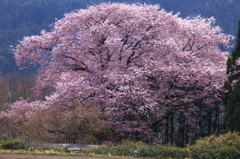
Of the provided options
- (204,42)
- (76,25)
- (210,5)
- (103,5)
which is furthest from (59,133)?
(210,5)

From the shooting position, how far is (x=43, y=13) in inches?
7323

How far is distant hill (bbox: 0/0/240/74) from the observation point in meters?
152

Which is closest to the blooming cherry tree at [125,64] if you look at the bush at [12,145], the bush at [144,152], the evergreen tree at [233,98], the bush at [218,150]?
the evergreen tree at [233,98]

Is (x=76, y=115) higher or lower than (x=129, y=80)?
lower

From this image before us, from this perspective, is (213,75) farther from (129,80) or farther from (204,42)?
(129,80)

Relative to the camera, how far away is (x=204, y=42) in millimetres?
27828

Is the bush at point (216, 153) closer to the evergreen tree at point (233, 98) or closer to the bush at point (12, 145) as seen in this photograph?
the evergreen tree at point (233, 98)

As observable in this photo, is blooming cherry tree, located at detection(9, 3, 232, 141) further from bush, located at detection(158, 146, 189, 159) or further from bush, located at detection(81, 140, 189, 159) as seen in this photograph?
bush, located at detection(158, 146, 189, 159)

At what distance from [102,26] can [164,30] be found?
5.06 m

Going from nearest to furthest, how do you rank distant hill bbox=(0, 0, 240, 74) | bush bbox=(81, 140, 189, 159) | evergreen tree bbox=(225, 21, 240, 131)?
bush bbox=(81, 140, 189, 159), evergreen tree bbox=(225, 21, 240, 131), distant hill bbox=(0, 0, 240, 74)

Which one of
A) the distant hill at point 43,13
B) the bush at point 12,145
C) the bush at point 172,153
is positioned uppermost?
the distant hill at point 43,13

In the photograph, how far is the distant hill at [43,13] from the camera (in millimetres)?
151875

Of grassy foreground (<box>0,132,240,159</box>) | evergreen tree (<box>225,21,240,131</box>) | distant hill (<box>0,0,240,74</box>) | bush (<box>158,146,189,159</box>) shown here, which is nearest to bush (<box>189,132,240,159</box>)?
grassy foreground (<box>0,132,240,159</box>)

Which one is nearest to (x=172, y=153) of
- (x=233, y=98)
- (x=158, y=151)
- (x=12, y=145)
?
(x=158, y=151)
